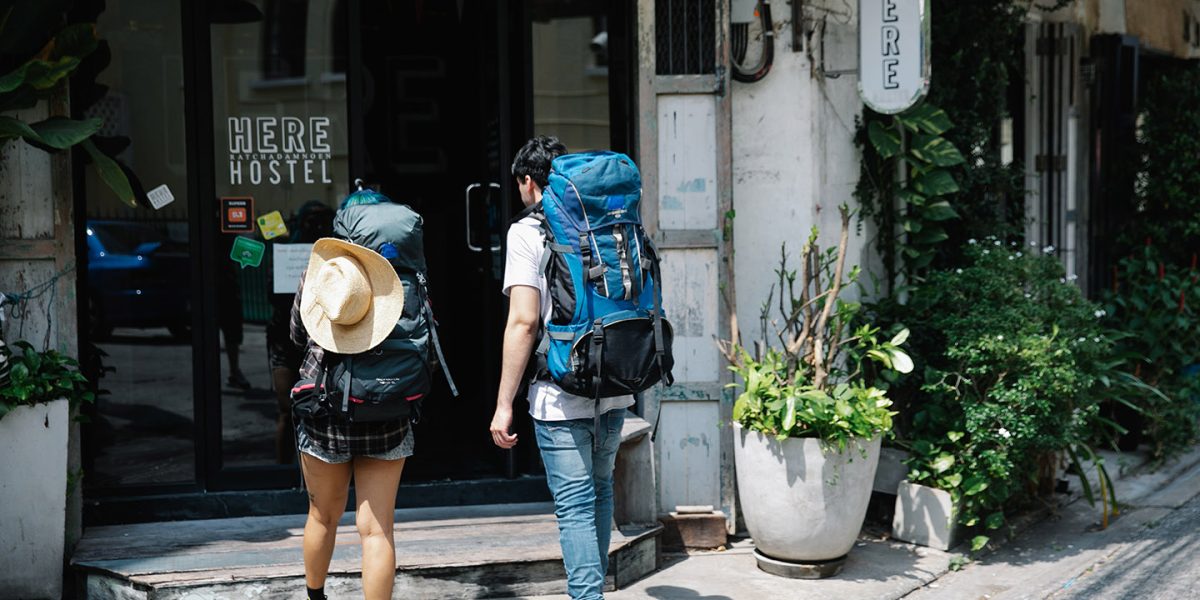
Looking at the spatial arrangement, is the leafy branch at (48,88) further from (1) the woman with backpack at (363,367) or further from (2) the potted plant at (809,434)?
(2) the potted plant at (809,434)

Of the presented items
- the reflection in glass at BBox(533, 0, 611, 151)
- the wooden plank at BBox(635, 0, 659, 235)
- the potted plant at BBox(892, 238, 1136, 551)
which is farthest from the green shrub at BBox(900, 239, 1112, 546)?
the reflection in glass at BBox(533, 0, 611, 151)

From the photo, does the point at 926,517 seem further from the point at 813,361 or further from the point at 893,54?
the point at 893,54

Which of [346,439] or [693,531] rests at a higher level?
[346,439]

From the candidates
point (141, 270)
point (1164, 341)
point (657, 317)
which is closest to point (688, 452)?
point (657, 317)

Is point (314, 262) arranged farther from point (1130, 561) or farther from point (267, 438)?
point (1130, 561)

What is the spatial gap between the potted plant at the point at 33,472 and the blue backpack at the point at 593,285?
216cm

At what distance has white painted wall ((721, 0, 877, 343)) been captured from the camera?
6.07 meters

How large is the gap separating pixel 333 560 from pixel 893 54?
351 centimetres

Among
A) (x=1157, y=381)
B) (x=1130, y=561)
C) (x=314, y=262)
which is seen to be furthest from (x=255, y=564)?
(x=1157, y=381)

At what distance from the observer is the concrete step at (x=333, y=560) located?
4905 mm

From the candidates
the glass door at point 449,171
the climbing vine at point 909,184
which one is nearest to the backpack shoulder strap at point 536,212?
the glass door at point 449,171

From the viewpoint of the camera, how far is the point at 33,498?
4961mm

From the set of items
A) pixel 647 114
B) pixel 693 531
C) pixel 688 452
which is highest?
pixel 647 114

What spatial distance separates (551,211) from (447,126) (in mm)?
2539
